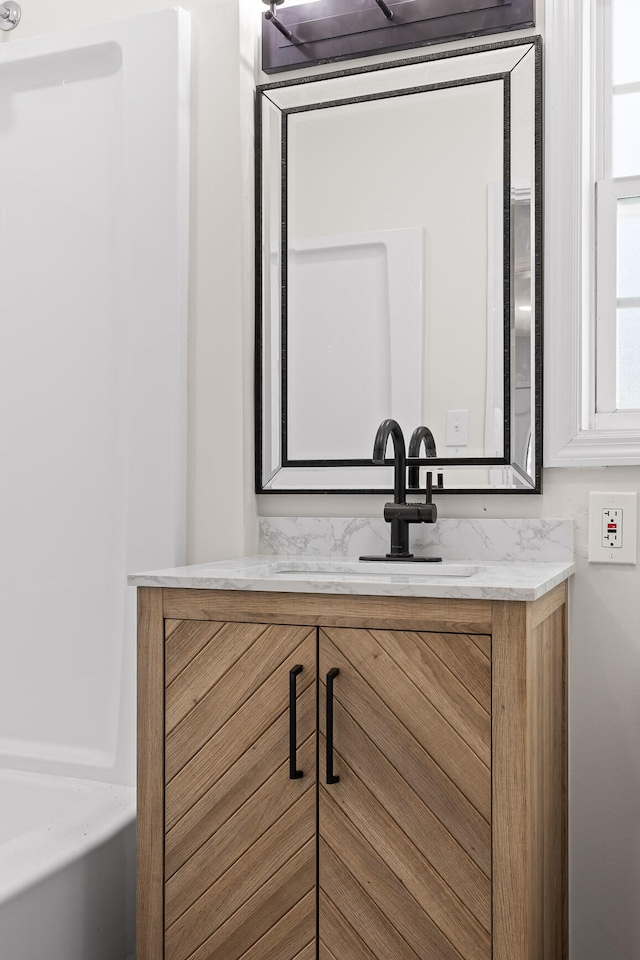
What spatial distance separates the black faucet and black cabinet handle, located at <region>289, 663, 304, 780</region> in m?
0.43

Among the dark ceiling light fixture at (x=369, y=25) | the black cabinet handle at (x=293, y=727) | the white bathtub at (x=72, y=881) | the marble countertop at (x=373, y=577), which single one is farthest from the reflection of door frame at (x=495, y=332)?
the white bathtub at (x=72, y=881)

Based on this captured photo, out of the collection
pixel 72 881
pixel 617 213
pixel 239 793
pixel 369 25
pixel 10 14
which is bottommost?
pixel 72 881

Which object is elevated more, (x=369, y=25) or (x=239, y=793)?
(x=369, y=25)

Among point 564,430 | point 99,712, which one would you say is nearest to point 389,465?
point 564,430

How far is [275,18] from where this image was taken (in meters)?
1.92

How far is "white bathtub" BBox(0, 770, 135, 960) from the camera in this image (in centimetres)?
142

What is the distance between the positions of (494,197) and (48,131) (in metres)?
1.08

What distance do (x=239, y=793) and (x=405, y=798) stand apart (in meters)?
0.28

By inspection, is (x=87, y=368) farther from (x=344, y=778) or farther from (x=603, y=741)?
(x=603, y=741)

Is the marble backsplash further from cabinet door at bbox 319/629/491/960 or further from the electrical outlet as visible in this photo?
cabinet door at bbox 319/629/491/960

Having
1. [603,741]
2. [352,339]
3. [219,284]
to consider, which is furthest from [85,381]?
[603,741]

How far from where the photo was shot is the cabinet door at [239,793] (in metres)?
1.40

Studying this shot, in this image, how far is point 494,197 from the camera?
5.90 ft

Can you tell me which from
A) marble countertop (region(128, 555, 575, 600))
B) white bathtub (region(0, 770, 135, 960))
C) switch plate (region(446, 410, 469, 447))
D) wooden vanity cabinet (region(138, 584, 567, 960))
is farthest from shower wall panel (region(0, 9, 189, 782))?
switch plate (region(446, 410, 469, 447))
